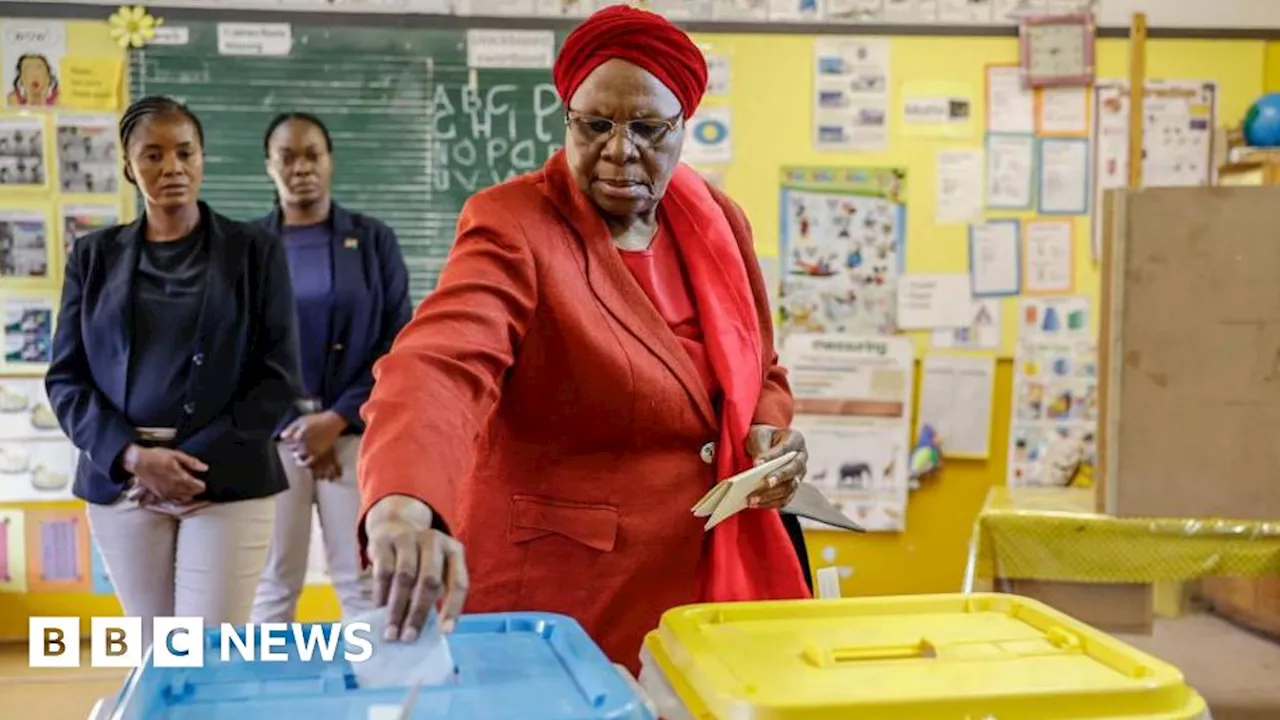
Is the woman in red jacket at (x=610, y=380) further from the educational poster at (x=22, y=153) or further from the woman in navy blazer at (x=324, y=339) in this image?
the educational poster at (x=22, y=153)

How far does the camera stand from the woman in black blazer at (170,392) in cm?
229

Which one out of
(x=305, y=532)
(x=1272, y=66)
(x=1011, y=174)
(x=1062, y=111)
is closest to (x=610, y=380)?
(x=305, y=532)

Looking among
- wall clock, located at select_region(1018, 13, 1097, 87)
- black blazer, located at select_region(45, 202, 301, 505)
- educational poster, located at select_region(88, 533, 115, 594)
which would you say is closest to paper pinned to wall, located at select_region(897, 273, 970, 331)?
wall clock, located at select_region(1018, 13, 1097, 87)

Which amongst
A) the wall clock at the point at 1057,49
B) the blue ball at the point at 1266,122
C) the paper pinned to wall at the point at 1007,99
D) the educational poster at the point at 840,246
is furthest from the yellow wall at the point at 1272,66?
the educational poster at the point at 840,246

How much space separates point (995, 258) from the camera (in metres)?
3.85

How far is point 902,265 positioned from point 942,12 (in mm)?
834

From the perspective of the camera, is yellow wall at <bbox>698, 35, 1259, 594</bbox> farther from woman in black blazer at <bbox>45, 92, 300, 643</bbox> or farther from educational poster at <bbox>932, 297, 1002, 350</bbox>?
woman in black blazer at <bbox>45, 92, 300, 643</bbox>

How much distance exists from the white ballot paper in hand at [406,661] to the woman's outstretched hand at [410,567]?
2 cm

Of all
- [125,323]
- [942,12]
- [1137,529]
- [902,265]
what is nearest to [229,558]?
[125,323]

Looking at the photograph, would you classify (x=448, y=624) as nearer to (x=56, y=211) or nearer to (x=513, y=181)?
(x=513, y=181)

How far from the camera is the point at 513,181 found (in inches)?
53.2

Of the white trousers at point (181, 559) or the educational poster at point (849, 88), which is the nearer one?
the white trousers at point (181, 559)

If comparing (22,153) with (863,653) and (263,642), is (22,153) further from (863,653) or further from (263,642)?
(863,653)

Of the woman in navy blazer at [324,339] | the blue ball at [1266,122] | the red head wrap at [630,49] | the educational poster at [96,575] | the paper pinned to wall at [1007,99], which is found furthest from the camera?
the paper pinned to wall at [1007,99]
